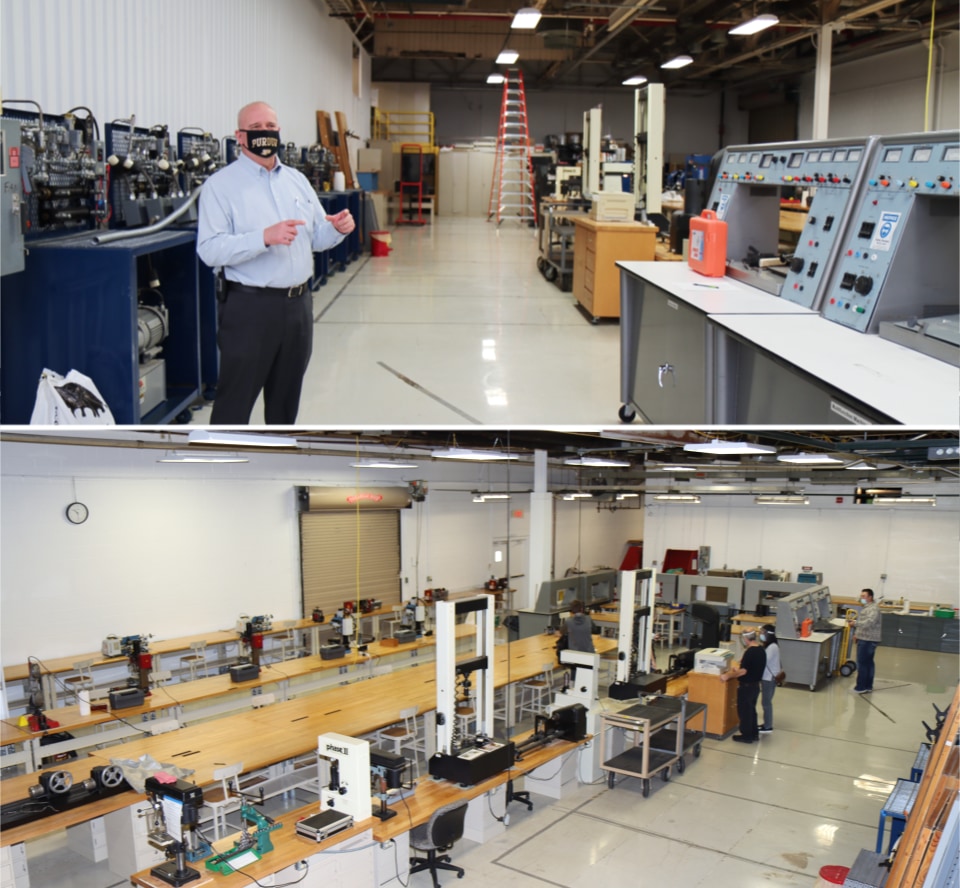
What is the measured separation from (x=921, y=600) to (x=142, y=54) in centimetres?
1272

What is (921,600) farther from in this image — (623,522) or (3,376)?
(3,376)

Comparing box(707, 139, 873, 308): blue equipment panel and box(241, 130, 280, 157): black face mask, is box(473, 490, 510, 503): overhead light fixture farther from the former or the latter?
box(241, 130, 280, 157): black face mask

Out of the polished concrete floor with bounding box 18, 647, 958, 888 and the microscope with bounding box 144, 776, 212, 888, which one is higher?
the microscope with bounding box 144, 776, 212, 888

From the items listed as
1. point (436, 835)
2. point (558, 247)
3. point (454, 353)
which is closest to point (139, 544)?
point (454, 353)

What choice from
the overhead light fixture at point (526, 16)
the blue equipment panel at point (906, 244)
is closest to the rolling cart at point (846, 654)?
the blue equipment panel at point (906, 244)

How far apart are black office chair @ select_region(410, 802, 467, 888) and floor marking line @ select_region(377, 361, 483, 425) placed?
227 centimetres

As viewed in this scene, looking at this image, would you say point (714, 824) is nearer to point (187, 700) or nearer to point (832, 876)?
point (832, 876)

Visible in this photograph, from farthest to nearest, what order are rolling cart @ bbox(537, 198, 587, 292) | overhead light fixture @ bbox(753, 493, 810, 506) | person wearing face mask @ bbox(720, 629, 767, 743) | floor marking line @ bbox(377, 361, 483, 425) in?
overhead light fixture @ bbox(753, 493, 810, 506) → rolling cart @ bbox(537, 198, 587, 292) → person wearing face mask @ bbox(720, 629, 767, 743) → floor marking line @ bbox(377, 361, 483, 425)

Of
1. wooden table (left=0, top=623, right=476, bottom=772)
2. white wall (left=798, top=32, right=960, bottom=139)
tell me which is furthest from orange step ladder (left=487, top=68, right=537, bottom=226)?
wooden table (left=0, top=623, right=476, bottom=772)

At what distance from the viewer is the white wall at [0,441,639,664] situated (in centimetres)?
729

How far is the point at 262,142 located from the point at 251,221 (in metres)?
0.34

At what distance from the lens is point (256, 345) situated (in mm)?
3988

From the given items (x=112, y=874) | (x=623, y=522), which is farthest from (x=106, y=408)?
(x=623, y=522)

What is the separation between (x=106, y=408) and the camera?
3.97 metres
